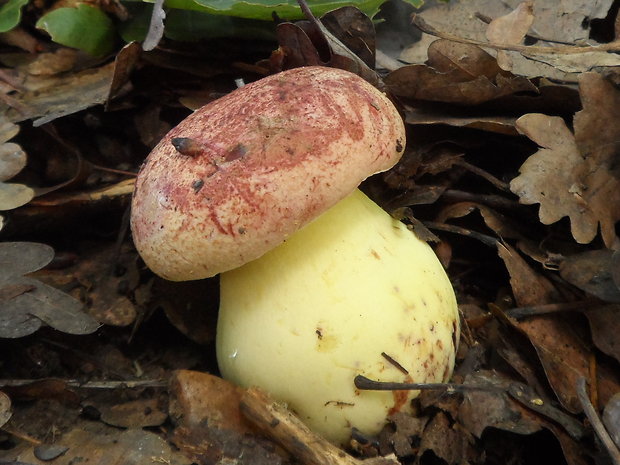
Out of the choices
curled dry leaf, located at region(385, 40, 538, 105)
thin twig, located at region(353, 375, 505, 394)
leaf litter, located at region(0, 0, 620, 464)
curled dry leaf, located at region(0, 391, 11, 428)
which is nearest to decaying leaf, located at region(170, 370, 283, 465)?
leaf litter, located at region(0, 0, 620, 464)

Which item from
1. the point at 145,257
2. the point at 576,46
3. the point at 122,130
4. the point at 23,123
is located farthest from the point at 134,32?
the point at 576,46

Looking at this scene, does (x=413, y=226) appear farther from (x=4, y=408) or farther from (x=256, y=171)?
(x=4, y=408)

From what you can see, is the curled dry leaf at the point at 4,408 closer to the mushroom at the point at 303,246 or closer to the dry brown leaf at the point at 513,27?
the mushroom at the point at 303,246

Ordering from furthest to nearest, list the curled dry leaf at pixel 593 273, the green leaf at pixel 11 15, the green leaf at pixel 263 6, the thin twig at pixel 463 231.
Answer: the green leaf at pixel 11 15 → the green leaf at pixel 263 6 → the thin twig at pixel 463 231 → the curled dry leaf at pixel 593 273

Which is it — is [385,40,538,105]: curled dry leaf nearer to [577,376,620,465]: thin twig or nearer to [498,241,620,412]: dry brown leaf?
[498,241,620,412]: dry brown leaf

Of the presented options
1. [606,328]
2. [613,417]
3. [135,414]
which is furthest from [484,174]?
[135,414]

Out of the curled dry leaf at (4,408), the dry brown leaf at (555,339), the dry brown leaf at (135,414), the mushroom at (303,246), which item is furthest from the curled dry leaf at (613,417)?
the curled dry leaf at (4,408)

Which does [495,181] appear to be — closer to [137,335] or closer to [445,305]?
[445,305]
